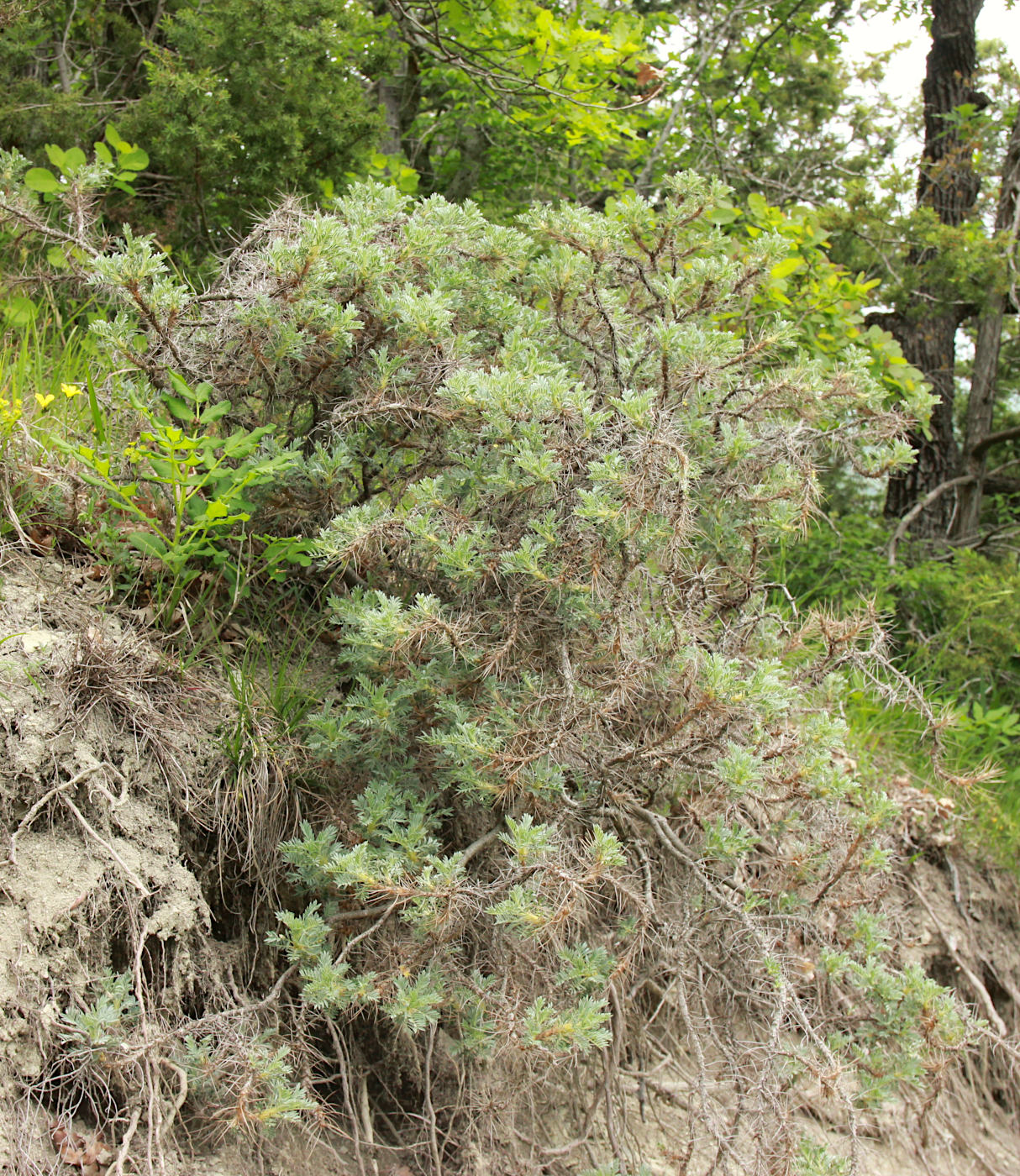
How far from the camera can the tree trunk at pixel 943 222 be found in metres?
6.55

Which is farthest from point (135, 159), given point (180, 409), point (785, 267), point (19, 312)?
point (785, 267)

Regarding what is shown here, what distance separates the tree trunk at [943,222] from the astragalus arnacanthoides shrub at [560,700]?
426 centimetres

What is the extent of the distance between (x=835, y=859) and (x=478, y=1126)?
44.8 inches

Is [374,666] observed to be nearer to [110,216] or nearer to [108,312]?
[108,312]

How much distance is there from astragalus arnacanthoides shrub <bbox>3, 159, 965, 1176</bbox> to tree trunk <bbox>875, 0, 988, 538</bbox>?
4.26m

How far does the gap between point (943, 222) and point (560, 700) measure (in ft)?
18.4

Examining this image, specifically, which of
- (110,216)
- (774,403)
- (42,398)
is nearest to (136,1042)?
(42,398)

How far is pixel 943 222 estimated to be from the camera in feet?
21.2

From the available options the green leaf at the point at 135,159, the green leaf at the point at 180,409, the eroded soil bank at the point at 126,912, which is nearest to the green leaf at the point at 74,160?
the green leaf at the point at 135,159

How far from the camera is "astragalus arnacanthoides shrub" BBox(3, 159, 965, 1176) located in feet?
7.13

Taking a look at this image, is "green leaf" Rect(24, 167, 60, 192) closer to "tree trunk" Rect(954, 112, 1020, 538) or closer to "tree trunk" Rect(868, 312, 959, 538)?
"tree trunk" Rect(868, 312, 959, 538)

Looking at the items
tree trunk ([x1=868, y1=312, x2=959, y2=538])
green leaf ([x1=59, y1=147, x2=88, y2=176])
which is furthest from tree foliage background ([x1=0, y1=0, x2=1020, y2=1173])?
tree trunk ([x1=868, y1=312, x2=959, y2=538])

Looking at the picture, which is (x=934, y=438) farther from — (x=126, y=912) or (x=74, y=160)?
(x=126, y=912)

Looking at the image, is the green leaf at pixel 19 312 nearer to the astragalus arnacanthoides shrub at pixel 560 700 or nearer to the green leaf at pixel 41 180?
the green leaf at pixel 41 180
